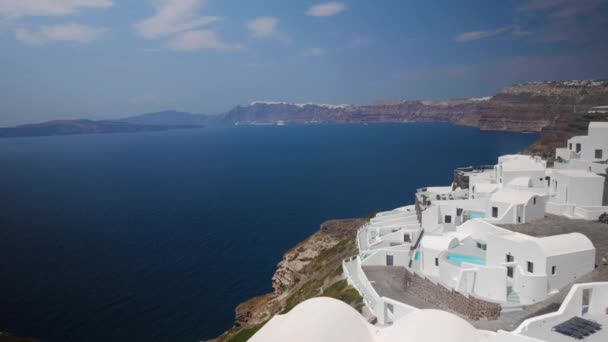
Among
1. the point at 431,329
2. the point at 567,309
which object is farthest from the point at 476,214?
the point at 431,329

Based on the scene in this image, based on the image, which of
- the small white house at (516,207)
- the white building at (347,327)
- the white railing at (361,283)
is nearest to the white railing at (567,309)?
the white railing at (361,283)

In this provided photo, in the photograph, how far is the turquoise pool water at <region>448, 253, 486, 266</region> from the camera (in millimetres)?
23922

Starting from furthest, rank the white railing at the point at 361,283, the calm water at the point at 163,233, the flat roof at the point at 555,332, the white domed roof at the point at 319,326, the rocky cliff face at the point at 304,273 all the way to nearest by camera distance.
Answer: the calm water at the point at 163,233 → the rocky cliff face at the point at 304,273 → the white railing at the point at 361,283 → the flat roof at the point at 555,332 → the white domed roof at the point at 319,326

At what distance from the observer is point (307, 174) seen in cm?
11138

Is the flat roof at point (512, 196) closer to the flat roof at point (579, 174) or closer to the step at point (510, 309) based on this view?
the flat roof at point (579, 174)

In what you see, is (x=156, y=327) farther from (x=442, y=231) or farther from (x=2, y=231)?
(x=2, y=231)

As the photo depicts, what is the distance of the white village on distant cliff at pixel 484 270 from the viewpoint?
7.83 m

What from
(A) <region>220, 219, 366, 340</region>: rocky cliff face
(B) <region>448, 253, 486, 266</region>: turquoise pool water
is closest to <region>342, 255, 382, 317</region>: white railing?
(A) <region>220, 219, 366, 340</region>: rocky cliff face

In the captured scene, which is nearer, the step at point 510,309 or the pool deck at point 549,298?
the pool deck at point 549,298

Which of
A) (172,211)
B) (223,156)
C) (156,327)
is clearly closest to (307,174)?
(172,211)

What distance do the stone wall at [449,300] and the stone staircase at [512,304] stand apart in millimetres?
605

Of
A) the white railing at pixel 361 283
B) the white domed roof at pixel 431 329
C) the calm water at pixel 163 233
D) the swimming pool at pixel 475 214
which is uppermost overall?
the white domed roof at pixel 431 329

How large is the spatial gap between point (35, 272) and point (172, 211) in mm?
27654

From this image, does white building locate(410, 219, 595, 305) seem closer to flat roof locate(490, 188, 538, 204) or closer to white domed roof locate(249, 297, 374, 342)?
flat roof locate(490, 188, 538, 204)
